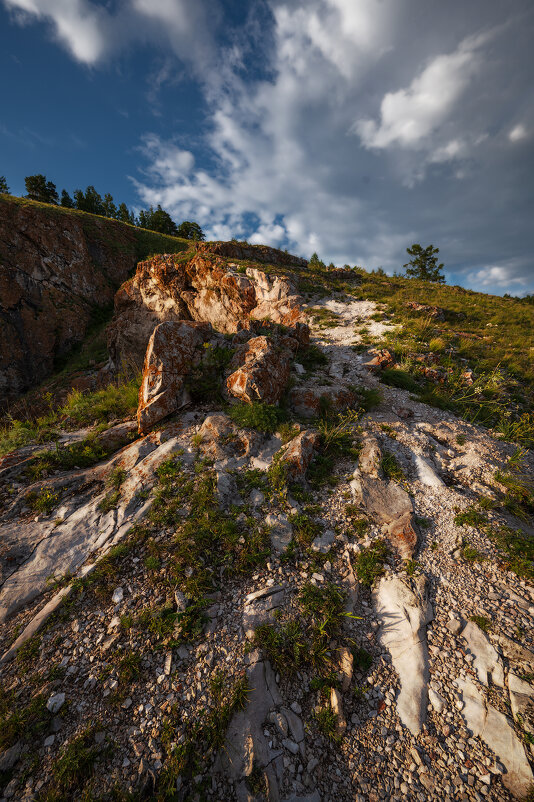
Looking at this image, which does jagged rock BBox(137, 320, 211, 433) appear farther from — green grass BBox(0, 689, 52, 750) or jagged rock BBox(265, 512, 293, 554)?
green grass BBox(0, 689, 52, 750)

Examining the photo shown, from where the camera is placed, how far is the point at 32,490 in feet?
19.8

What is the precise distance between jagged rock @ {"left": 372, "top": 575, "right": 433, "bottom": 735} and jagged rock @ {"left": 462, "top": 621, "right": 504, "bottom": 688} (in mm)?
530

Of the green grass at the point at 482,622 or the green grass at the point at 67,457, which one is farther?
the green grass at the point at 67,457

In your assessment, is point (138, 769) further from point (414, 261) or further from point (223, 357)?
point (414, 261)

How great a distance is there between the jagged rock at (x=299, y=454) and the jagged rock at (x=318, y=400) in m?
1.45

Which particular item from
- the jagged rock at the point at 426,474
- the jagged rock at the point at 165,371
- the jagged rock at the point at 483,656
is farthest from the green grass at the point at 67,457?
the jagged rock at the point at 483,656

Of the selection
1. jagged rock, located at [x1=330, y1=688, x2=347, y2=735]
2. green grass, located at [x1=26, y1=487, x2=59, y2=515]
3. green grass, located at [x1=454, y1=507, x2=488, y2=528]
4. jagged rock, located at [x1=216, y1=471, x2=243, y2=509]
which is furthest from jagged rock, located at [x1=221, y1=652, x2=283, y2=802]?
green grass, located at [x1=26, y1=487, x2=59, y2=515]

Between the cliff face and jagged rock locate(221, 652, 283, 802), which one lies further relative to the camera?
the cliff face

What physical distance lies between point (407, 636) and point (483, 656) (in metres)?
0.98

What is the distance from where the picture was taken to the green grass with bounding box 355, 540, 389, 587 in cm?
477

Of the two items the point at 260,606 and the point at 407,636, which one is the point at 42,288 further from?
the point at 407,636

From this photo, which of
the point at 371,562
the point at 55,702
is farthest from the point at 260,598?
the point at 55,702

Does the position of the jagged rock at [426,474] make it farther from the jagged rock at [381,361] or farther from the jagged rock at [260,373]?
the jagged rock at [381,361]

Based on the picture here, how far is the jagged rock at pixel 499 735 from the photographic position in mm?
2967
